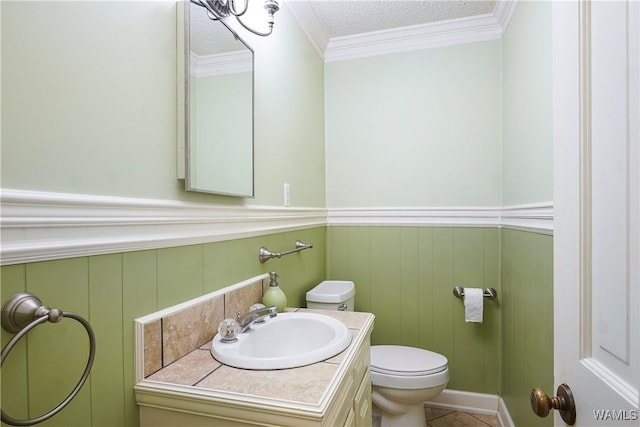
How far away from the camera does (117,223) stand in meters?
0.80

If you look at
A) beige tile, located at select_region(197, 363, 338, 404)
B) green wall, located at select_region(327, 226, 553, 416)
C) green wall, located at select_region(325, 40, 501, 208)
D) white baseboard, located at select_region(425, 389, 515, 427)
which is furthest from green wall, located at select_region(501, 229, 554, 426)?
beige tile, located at select_region(197, 363, 338, 404)

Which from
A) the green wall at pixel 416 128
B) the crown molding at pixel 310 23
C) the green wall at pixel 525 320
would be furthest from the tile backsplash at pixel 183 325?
the crown molding at pixel 310 23

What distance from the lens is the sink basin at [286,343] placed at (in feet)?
3.03

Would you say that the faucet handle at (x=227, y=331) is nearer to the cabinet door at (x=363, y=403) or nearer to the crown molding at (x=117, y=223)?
the crown molding at (x=117, y=223)

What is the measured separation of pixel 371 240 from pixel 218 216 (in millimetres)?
1363

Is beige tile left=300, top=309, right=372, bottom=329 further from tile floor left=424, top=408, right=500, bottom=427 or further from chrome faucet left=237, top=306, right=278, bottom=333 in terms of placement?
tile floor left=424, top=408, right=500, bottom=427

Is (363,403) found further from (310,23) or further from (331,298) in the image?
(310,23)

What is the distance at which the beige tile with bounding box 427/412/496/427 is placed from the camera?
204cm

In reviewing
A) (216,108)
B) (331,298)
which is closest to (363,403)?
(331,298)

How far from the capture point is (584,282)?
62 cm

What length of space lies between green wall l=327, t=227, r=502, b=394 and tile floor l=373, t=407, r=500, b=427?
0.15m

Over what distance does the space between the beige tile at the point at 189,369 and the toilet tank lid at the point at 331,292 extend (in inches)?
35.8

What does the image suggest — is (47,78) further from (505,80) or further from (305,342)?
(505,80)

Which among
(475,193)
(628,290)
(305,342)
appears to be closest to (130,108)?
(305,342)
